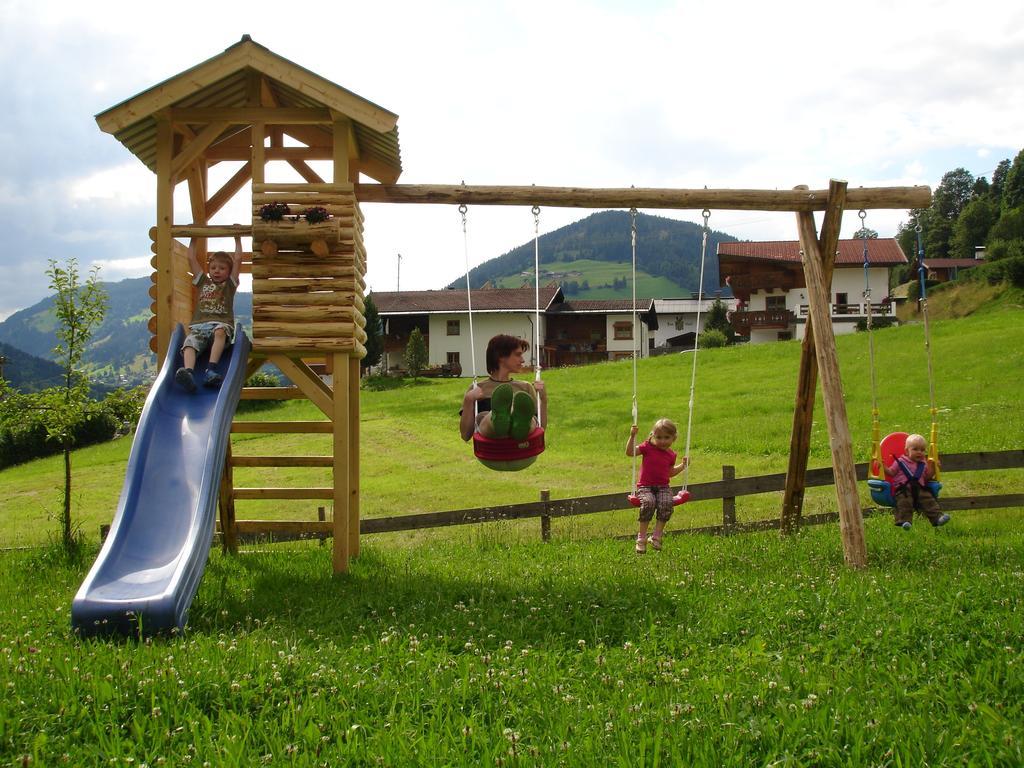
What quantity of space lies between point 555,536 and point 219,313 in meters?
6.03

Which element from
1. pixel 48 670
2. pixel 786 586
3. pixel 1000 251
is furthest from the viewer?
pixel 1000 251

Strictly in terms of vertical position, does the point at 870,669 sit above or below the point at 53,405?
below

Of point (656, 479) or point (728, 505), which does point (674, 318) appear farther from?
point (656, 479)

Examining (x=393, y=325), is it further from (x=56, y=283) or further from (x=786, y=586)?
(x=786, y=586)

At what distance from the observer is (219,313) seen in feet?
30.6

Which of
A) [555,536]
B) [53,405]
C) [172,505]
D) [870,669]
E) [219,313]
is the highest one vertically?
[219,313]

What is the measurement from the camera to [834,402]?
8922 millimetres

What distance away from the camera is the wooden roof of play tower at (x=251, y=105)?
345 inches

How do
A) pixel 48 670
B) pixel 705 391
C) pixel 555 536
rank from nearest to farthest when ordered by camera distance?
pixel 48 670 < pixel 555 536 < pixel 705 391

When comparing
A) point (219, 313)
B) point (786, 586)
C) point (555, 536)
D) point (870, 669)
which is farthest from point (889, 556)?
point (219, 313)

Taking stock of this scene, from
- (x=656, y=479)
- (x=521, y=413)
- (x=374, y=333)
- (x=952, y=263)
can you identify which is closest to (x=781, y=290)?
(x=374, y=333)

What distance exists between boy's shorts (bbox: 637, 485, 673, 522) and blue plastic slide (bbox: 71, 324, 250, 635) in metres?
4.40

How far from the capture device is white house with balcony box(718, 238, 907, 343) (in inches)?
2221

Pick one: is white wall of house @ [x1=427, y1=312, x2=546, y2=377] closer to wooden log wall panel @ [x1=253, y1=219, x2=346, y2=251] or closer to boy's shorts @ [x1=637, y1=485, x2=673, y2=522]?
boy's shorts @ [x1=637, y1=485, x2=673, y2=522]
